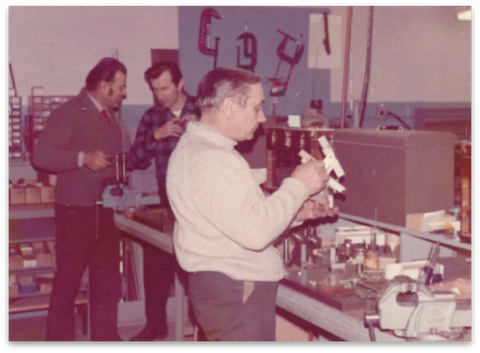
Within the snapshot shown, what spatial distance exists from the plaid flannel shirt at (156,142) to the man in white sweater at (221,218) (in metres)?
1.51

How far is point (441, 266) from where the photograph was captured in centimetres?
220

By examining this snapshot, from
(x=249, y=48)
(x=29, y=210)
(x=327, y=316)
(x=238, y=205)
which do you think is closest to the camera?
(x=238, y=205)

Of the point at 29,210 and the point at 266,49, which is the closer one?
the point at 29,210

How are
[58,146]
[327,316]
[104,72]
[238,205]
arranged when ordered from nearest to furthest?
[238,205] < [327,316] < [58,146] < [104,72]

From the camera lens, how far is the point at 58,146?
327 centimetres

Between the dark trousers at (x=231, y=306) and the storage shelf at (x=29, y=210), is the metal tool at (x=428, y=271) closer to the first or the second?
the dark trousers at (x=231, y=306)

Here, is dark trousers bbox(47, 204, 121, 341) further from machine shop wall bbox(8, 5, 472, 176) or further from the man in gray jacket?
machine shop wall bbox(8, 5, 472, 176)

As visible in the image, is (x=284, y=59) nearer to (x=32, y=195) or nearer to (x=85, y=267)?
(x=32, y=195)

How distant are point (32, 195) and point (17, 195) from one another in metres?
0.09

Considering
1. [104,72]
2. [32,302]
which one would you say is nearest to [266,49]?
[104,72]

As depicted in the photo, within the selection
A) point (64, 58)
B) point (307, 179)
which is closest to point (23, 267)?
point (64, 58)

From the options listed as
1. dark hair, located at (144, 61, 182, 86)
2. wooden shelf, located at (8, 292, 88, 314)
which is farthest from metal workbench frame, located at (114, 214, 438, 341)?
wooden shelf, located at (8, 292, 88, 314)

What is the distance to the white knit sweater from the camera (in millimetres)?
1721
